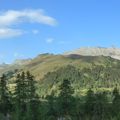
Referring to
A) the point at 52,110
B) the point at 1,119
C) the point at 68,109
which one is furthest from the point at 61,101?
the point at 52,110

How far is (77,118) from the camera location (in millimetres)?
113688

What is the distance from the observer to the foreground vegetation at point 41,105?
8744cm

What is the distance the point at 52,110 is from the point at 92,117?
16.0 metres

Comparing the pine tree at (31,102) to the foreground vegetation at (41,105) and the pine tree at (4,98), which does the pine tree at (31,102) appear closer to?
the foreground vegetation at (41,105)

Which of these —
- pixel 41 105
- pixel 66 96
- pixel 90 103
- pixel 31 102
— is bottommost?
pixel 90 103

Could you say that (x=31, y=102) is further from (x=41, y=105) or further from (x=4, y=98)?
(x=4, y=98)

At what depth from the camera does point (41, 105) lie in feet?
331

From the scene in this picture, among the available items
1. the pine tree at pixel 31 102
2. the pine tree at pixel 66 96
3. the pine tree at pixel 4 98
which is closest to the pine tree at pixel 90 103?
the pine tree at pixel 66 96

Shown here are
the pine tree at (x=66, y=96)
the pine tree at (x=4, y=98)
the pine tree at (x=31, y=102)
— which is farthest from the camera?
the pine tree at (x=66, y=96)

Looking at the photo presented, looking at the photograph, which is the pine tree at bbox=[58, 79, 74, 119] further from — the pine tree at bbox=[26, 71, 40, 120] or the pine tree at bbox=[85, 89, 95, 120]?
the pine tree at bbox=[85, 89, 95, 120]

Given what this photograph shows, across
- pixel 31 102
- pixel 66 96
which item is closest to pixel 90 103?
pixel 66 96

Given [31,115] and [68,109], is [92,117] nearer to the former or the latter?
[68,109]

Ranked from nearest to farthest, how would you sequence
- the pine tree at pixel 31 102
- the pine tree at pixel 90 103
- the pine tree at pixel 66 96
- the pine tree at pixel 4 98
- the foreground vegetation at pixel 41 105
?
the pine tree at pixel 31 102 → the foreground vegetation at pixel 41 105 → the pine tree at pixel 4 98 → the pine tree at pixel 66 96 → the pine tree at pixel 90 103

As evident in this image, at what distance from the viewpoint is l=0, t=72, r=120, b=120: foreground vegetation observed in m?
87.4
